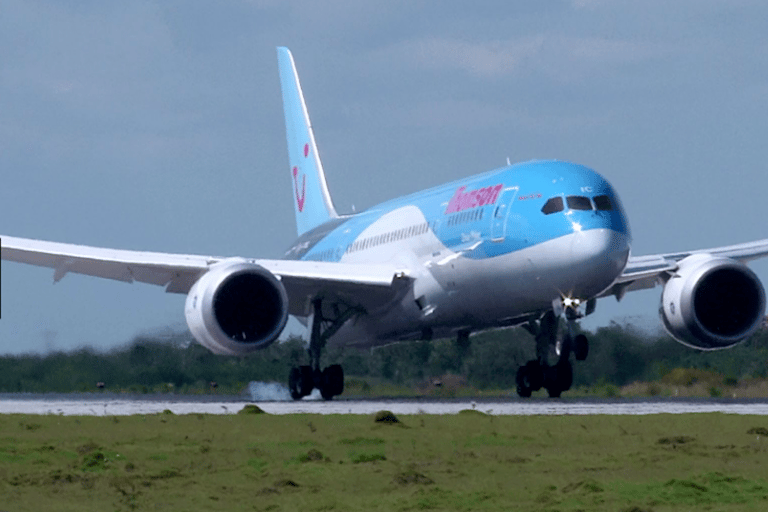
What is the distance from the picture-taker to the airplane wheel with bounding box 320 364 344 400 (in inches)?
1083

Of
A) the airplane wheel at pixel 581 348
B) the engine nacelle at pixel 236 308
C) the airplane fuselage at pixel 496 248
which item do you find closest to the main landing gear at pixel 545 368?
the airplane fuselage at pixel 496 248

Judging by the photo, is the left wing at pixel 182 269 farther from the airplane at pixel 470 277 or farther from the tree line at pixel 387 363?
the tree line at pixel 387 363

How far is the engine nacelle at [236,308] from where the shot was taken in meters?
23.2

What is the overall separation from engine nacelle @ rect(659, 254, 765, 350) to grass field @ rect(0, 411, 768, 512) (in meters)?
8.21

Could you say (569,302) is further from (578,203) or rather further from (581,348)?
(578,203)

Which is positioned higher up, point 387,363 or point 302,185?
point 302,185

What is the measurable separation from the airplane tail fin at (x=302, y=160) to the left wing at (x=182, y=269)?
9690 millimetres

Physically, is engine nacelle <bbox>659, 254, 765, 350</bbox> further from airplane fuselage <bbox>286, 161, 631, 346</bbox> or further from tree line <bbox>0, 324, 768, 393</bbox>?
tree line <bbox>0, 324, 768, 393</bbox>

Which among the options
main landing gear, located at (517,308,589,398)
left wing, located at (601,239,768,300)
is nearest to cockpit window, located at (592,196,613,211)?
left wing, located at (601,239,768,300)

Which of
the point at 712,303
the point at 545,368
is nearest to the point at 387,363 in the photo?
the point at 545,368

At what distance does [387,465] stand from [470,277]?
12997mm

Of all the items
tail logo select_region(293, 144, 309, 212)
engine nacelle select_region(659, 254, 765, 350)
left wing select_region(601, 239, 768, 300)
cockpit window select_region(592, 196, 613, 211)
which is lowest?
engine nacelle select_region(659, 254, 765, 350)

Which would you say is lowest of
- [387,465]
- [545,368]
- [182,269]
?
[387,465]

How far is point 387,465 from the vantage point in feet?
37.3
